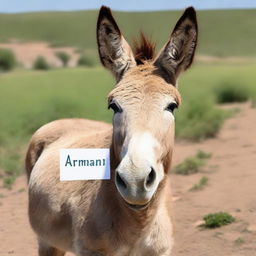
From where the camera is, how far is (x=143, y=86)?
440 cm

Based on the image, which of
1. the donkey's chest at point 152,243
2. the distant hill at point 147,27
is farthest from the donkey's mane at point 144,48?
the distant hill at point 147,27

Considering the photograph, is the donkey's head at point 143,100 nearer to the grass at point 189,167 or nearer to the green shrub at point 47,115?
the grass at point 189,167

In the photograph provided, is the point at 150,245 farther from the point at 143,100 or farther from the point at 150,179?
the point at 143,100

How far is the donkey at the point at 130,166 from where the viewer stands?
158 inches

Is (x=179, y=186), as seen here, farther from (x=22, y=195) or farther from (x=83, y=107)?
(x=83, y=107)

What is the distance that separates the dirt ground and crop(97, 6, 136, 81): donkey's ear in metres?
3.98

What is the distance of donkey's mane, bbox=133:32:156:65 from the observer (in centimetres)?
495

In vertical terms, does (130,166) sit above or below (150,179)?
above

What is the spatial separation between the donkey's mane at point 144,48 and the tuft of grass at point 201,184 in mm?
6906

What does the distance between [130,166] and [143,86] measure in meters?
0.76

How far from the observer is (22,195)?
12227 mm

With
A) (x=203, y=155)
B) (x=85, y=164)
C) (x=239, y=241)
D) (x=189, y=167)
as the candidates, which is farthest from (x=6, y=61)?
(x=85, y=164)

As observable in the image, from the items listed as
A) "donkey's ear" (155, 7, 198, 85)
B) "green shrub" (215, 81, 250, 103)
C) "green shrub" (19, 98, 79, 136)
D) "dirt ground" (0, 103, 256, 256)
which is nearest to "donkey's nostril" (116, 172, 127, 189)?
"donkey's ear" (155, 7, 198, 85)

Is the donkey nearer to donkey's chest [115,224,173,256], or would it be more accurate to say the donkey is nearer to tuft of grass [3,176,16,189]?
donkey's chest [115,224,173,256]
